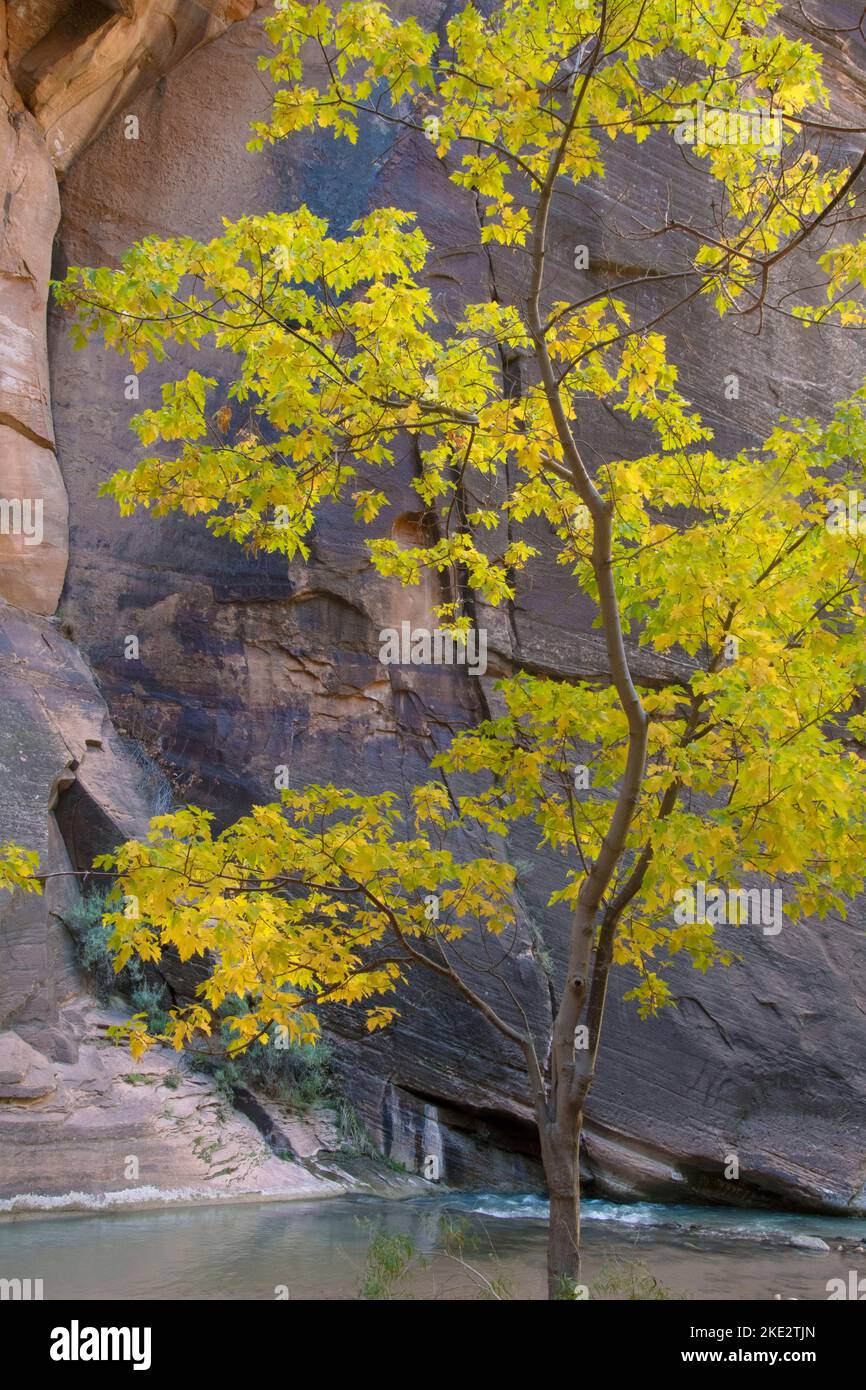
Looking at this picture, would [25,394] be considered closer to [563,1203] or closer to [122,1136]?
[122,1136]

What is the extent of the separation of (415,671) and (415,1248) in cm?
751

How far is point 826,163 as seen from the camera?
1617 centimetres

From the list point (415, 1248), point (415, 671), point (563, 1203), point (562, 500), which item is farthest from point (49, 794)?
point (563, 1203)

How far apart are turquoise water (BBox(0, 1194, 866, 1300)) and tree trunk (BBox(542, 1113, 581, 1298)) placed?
82cm

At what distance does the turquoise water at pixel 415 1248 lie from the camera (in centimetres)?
796

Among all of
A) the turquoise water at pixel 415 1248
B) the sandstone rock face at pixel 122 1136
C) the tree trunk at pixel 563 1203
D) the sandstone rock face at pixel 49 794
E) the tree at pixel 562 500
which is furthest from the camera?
the sandstone rock face at pixel 49 794

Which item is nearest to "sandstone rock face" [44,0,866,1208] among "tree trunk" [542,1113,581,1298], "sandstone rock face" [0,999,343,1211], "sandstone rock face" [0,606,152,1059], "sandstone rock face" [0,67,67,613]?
"sandstone rock face" [0,67,67,613]

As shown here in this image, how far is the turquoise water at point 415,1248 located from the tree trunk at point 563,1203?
82 centimetres

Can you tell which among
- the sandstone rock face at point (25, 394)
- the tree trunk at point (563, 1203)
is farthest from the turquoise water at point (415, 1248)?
the sandstone rock face at point (25, 394)

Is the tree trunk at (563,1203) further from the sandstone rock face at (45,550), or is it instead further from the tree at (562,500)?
the sandstone rock face at (45,550)

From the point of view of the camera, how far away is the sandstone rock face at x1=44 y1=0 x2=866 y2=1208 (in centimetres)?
1288

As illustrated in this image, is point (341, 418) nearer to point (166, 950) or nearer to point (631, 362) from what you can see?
point (631, 362)

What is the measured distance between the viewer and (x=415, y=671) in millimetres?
14953
